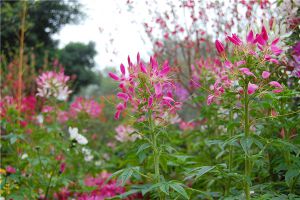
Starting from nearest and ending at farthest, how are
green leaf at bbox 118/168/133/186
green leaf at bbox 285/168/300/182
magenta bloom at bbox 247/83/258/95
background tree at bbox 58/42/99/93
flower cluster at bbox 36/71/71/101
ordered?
magenta bloom at bbox 247/83/258/95 → green leaf at bbox 118/168/133/186 → green leaf at bbox 285/168/300/182 → flower cluster at bbox 36/71/71/101 → background tree at bbox 58/42/99/93

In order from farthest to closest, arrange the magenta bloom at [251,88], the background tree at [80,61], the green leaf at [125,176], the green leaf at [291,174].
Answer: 1. the background tree at [80,61]
2. the green leaf at [291,174]
3. the green leaf at [125,176]
4. the magenta bloom at [251,88]

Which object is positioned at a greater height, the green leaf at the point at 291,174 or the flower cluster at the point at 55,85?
the flower cluster at the point at 55,85

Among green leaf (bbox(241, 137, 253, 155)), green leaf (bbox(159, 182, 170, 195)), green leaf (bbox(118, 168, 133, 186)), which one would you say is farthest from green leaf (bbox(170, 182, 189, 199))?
green leaf (bbox(241, 137, 253, 155))

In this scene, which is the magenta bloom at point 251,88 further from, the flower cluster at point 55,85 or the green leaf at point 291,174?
the flower cluster at point 55,85

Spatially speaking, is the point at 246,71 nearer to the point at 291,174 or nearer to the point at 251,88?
the point at 251,88

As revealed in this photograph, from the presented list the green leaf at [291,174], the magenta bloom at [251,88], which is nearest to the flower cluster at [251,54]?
the magenta bloom at [251,88]

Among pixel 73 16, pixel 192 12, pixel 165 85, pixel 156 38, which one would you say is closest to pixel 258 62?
pixel 165 85

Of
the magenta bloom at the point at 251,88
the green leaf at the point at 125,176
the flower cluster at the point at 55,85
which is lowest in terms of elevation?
the green leaf at the point at 125,176

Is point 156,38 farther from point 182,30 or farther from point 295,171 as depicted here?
point 295,171

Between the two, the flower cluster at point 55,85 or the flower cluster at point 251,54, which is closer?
the flower cluster at point 251,54

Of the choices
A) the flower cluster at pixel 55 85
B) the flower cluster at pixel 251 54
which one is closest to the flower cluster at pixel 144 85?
the flower cluster at pixel 251 54

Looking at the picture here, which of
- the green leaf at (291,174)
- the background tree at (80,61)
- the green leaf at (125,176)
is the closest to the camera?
the green leaf at (125,176)

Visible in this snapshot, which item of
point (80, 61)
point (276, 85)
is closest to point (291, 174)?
point (276, 85)

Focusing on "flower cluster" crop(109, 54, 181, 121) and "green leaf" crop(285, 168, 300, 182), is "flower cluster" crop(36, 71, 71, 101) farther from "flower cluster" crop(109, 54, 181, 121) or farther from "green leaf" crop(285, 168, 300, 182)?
"green leaf" crop(285, 168, 300, 182)
